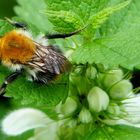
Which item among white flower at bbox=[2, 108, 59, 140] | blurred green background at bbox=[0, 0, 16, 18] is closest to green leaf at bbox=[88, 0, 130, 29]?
white flower at bbox=[2, 108, 59, 140]

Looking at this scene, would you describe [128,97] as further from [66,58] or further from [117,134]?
[66,58]

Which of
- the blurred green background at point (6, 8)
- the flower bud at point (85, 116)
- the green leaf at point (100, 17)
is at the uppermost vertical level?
the blurred green background at point (6, 8)

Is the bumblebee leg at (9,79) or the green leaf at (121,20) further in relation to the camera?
the green leaf at (121,20)

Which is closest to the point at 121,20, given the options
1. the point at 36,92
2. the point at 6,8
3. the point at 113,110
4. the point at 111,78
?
the point at 111,78

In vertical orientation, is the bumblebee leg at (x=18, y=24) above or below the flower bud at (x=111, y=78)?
above

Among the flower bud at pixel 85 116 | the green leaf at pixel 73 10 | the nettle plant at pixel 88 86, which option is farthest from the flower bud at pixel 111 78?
the green leaf at pixel 73 10

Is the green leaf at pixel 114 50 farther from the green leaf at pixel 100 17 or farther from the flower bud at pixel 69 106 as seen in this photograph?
the flower bud at pixel 69 106

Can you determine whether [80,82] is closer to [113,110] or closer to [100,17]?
[113,110]
